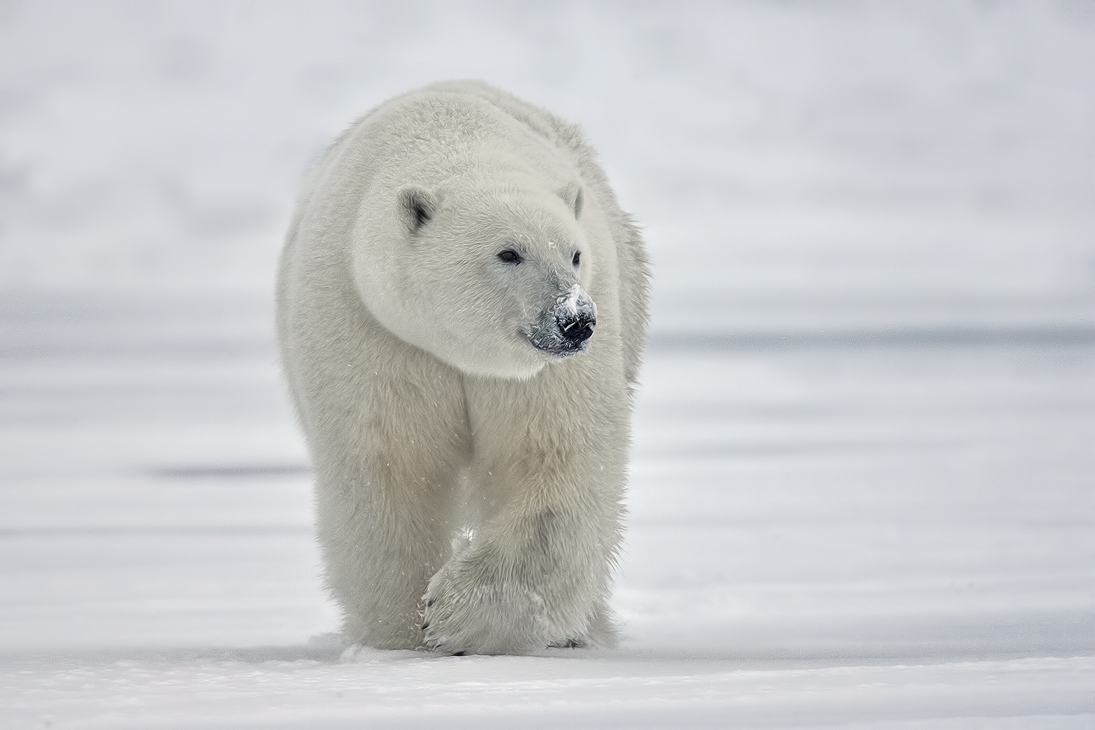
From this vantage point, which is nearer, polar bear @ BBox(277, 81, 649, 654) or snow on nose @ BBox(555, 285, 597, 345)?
snow on nose @ BBox(555, 285, 597, 345)

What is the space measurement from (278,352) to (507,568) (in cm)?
209

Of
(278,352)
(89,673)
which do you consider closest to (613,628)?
(278,352)

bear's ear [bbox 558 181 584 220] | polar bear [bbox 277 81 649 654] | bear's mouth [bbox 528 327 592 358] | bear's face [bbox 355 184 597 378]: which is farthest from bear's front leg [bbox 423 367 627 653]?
bear's ear [bbox 558 181 584 220]

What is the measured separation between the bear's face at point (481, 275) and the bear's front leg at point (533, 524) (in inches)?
9.1

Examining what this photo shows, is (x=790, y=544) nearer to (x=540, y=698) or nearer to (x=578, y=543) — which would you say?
(x=578, y=543)

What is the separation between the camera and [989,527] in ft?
21.1

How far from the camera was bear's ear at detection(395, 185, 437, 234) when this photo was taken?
425cm

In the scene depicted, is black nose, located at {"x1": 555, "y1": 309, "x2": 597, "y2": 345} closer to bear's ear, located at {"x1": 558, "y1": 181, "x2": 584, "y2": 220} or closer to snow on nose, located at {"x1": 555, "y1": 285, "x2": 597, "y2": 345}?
snow on nose, located at {"x1": 555, "y1": 285, "x2": 597, "y2": 345}

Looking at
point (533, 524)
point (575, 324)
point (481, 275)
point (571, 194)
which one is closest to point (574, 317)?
point (575, 324)

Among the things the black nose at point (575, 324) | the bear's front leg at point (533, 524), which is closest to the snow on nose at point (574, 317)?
the black nose at point (575, 324)

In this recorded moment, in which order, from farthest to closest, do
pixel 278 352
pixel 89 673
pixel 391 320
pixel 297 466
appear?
pixel 297 466
pixel 278 352
pixel 391 320
pixel 89 673

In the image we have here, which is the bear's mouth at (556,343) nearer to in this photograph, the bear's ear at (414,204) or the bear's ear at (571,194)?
the bear's ear at (414,204)

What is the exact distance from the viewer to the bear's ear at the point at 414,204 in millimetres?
4250

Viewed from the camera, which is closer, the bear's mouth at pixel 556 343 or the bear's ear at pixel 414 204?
the bear's mouth at pixel 556 343
